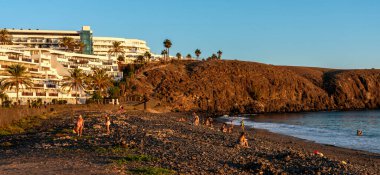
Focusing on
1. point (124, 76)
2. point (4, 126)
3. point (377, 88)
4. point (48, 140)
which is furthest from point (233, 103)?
point (48, 140)

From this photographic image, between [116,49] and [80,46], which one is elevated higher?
[116,49]

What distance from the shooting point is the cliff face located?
433 ft

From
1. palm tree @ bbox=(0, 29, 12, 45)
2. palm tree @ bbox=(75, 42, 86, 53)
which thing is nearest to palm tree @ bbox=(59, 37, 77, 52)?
palm tree @ bbox=(75, 42, 86, 53)

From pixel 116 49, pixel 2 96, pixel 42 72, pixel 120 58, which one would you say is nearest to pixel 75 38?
pixel 116 49

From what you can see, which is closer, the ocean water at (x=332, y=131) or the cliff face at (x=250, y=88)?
the ocean water at (x=332, y=131)

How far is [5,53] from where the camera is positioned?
91938 millimetres

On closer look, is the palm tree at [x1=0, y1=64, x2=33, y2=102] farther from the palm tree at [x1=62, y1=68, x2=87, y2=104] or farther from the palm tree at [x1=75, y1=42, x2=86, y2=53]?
the palm tree at [x1=75, y1=42, x2=86, y2=53]

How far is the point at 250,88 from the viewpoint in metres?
146

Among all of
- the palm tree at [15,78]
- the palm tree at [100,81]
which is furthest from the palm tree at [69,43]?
the palm tree at [15,78]

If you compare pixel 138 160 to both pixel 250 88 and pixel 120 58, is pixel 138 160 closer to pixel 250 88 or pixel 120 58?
pixel 120 58

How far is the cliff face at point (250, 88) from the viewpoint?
132125 mm

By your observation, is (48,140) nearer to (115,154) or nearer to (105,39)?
(115,154)

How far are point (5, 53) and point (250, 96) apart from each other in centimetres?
8280

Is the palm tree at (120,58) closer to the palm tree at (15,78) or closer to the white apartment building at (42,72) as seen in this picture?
the white apartment building at (42,72)
